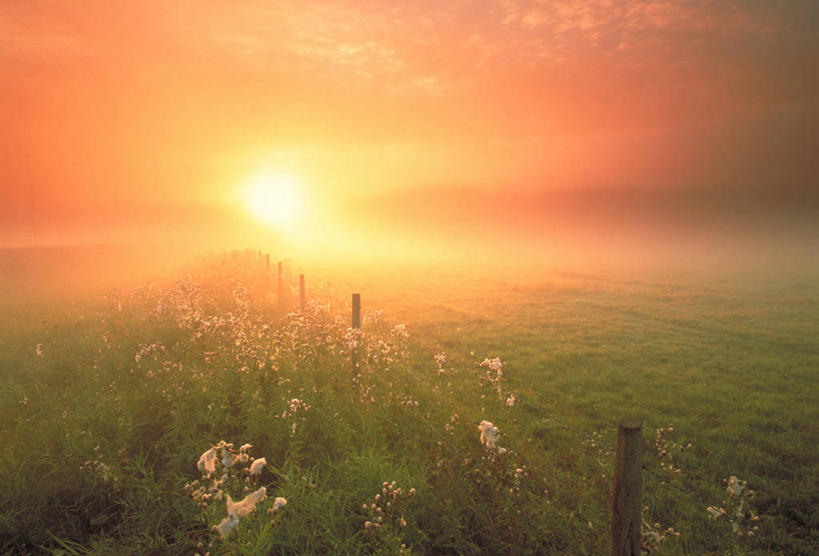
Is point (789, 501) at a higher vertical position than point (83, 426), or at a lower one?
lower

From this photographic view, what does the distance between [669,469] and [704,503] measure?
687mm

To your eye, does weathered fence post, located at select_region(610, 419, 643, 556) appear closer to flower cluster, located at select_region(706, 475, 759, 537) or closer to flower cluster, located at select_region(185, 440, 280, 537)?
flower cluster, located at select_region(706, 475, 759, 537)

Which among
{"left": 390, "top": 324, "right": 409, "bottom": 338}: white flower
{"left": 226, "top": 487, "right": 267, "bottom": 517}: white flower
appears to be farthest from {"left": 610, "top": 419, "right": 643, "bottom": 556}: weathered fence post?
{"left": 390, "top": 324, "right": 409, "bottom": 338}: white flower

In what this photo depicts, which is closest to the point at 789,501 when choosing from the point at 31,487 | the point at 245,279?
the point at 31,487

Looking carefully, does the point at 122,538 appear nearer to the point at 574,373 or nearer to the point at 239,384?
the point at 239,384

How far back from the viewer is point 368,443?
5543 millimetres

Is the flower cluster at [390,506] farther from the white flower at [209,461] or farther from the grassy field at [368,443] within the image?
the white flower at [209,461]

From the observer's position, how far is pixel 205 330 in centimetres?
912

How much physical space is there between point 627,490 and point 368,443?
3.44 metres

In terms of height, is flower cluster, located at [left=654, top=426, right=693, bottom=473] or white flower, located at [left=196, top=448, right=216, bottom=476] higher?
white flower, located at [left=196, top=448, right=216, bottom=476]

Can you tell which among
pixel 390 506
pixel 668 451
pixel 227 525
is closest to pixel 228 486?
pixel 227 525

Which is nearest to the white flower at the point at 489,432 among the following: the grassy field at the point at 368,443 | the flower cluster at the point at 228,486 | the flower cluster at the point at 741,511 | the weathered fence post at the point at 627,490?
the grassy field at the point at 368,443

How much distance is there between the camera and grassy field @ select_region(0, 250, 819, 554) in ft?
14.0

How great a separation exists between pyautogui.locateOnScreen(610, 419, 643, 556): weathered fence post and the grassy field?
2.39 feet
